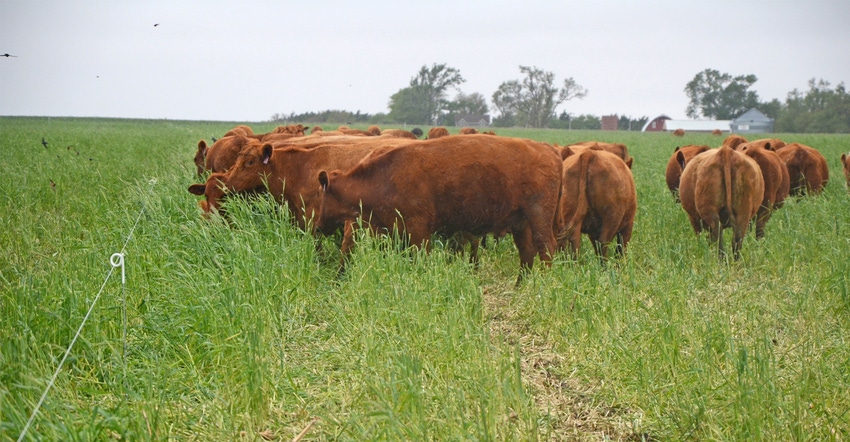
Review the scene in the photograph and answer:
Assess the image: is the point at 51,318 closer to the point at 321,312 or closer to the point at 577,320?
the point at 321,312

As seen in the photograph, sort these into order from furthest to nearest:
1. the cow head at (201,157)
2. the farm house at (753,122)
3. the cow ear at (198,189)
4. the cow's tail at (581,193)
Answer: the farm house at (753,122) < the cow head at (201,157) < the cow ear at (198,189) < the cow's tail at (581,193)

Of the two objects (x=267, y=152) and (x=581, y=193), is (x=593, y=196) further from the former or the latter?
(x=267, y=152)

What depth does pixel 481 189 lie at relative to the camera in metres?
6.30

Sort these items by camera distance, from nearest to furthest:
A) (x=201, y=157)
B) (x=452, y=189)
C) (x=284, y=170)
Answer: (x=452, y=189)
(x=284, y=170)
(x=201, y=157)

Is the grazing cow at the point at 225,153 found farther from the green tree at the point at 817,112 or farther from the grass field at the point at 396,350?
the green tree at the point at 817,112

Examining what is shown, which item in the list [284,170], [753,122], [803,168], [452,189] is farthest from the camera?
[753,122]

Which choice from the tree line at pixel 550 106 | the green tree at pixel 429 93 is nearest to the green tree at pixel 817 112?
the tree line at pixel 550 106

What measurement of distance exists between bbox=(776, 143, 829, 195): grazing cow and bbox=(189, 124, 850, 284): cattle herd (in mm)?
1974

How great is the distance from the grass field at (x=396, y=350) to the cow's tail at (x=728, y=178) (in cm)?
134

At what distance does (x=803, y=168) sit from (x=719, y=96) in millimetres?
88302

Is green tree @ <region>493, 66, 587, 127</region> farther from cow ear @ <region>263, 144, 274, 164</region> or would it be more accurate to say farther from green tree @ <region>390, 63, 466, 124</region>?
cow ear @ <region>263, 144, 274, 164</region>

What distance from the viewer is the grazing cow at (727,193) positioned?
309 inches

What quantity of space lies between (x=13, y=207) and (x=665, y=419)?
838 cm

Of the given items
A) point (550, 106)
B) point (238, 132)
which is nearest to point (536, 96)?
point (550, 106)
